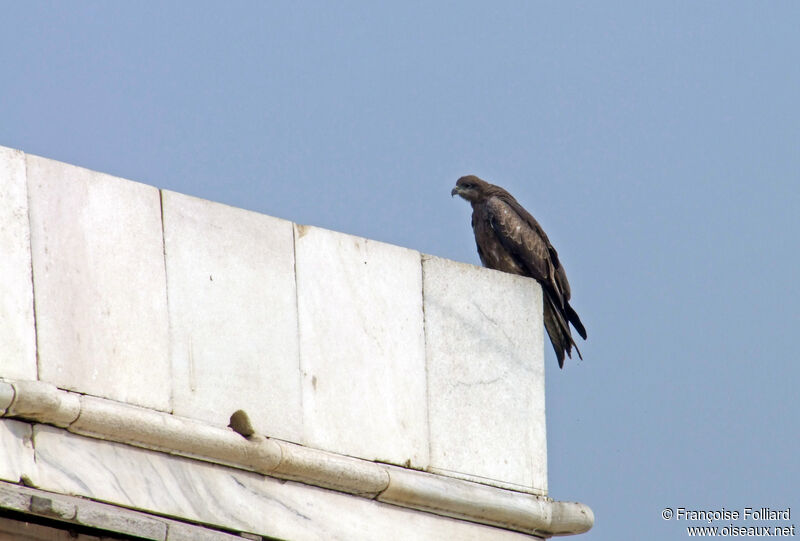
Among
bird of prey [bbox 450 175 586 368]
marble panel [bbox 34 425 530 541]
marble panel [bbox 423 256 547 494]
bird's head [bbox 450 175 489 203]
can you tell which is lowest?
marble panel [bbox 34 425 530 541]

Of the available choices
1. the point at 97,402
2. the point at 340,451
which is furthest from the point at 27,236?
the point at 340,451

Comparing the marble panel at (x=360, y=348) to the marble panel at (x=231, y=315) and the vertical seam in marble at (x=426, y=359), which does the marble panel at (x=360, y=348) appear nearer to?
the vertical seam in marble at (x=426, y=359)

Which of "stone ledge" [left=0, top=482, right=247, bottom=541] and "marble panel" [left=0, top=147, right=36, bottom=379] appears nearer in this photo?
"stone ledge" [left=0, top=482, right=247, bottom=541]

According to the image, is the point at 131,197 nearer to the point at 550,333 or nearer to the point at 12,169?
the point at 12,169

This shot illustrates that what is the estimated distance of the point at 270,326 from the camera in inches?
368

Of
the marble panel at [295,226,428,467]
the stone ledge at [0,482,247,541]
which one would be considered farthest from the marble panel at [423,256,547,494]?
the stone ledge at [0,482,247,541]

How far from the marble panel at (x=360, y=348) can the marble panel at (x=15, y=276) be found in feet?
5.87

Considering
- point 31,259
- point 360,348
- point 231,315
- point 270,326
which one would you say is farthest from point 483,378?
point 31,259

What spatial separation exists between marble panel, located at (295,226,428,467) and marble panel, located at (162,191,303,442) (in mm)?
139

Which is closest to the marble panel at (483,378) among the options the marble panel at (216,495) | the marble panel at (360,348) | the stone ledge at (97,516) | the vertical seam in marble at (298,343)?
the marble panel at (360,348)

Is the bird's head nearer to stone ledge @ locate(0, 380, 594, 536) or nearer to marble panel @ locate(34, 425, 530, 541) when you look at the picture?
stone ledge @ locate(0, 380, 594, 536)

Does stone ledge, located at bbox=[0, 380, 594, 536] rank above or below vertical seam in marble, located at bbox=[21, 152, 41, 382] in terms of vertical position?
below

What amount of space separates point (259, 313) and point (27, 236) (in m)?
1.50

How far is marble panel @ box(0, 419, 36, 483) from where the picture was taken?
25.8 feet
